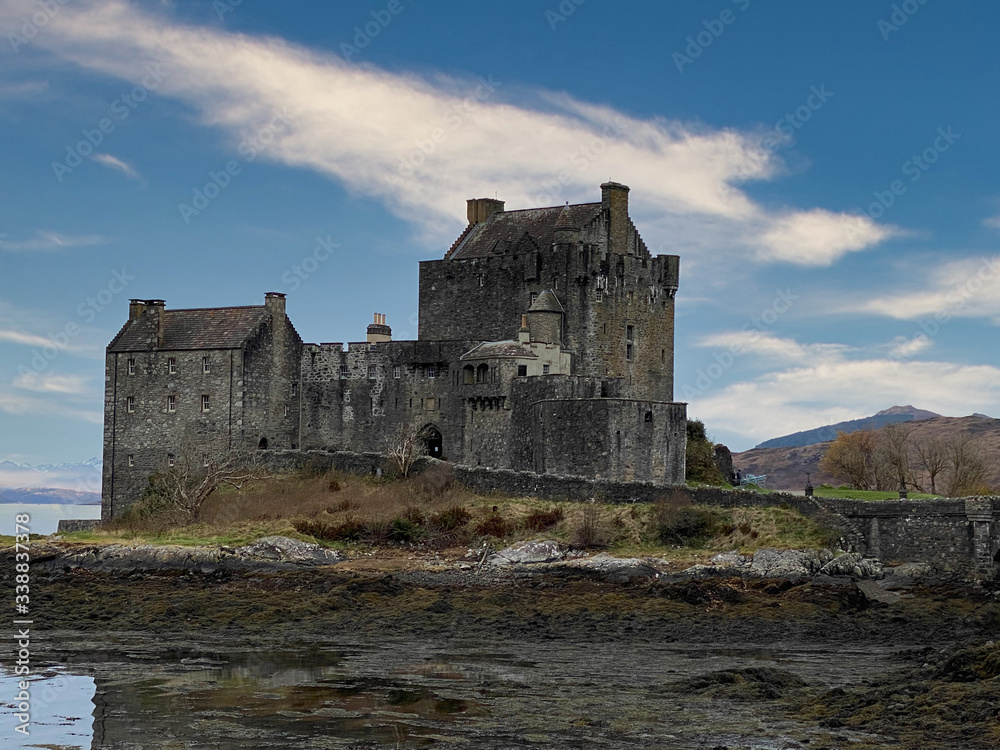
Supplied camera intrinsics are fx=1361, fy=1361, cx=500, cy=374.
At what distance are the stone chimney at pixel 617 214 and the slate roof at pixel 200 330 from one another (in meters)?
14.9

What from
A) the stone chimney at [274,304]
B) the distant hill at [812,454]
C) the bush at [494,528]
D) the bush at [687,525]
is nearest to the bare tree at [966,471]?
the bush at [687,525]

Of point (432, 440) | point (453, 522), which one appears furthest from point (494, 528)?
point (432, 440)

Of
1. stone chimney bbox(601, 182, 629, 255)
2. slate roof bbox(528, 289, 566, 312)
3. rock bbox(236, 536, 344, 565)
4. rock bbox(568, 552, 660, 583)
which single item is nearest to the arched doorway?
slate roof bbox(528, 289, 566, 312)

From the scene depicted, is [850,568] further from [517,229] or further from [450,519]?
[517,229]

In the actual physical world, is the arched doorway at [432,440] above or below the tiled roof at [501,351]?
below

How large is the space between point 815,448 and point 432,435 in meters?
98.5

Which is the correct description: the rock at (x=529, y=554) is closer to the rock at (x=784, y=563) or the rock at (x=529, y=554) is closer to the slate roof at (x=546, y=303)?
the rock at (x=784, y=563)

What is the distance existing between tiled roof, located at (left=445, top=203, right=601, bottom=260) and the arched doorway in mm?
7919

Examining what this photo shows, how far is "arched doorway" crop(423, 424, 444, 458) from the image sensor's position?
55.3 metres

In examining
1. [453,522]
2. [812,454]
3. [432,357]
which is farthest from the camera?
[812,454]

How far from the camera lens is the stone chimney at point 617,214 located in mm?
Result: 56281

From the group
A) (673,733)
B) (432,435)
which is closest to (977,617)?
(673,733)

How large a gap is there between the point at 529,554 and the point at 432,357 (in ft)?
55.5

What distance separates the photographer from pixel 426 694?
2455cm
